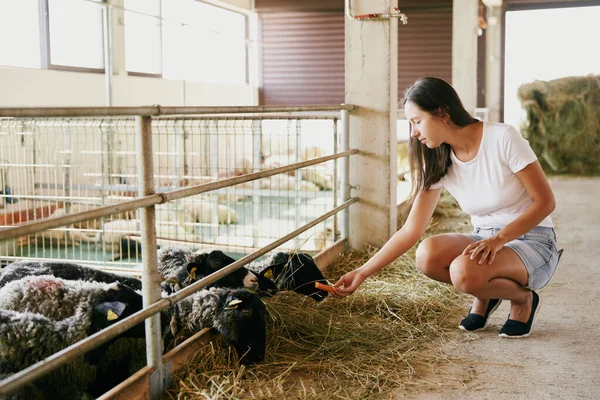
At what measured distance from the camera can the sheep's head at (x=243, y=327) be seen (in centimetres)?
269

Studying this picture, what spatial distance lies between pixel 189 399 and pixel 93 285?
0.69 meters

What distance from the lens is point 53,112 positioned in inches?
73.5

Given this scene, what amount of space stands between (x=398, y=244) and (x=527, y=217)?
1.76 feet

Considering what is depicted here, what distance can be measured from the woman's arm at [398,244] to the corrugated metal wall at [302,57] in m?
11.7

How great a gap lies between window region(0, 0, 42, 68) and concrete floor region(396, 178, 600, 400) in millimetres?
6248

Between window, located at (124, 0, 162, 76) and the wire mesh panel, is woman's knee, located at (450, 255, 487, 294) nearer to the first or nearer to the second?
the wire mesh panel

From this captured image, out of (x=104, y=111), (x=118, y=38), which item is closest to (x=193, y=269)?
(x=104, y=111)

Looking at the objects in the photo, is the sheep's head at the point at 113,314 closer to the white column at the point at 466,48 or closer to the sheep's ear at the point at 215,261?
the sheep's ear at the point at 215,261

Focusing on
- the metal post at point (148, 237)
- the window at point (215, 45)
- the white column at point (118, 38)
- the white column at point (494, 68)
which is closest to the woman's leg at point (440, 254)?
the metal post at point (148, 237)

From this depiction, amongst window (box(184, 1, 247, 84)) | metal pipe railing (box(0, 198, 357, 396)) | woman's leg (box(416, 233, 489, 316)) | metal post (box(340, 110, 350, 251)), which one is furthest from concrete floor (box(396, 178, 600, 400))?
window (box(184, 1, 247, 84))

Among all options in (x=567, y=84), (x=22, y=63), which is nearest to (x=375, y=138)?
(x=22, y=63)

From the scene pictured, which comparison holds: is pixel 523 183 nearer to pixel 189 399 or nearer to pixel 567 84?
pixel 189 399

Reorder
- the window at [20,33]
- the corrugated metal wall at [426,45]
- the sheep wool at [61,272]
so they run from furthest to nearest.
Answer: the corrugated metal wall at [426,45] → the window at [20,33] → the sheep wool at [61,272]

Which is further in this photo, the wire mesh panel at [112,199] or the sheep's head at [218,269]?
the wire mesh panel at [112,199]
